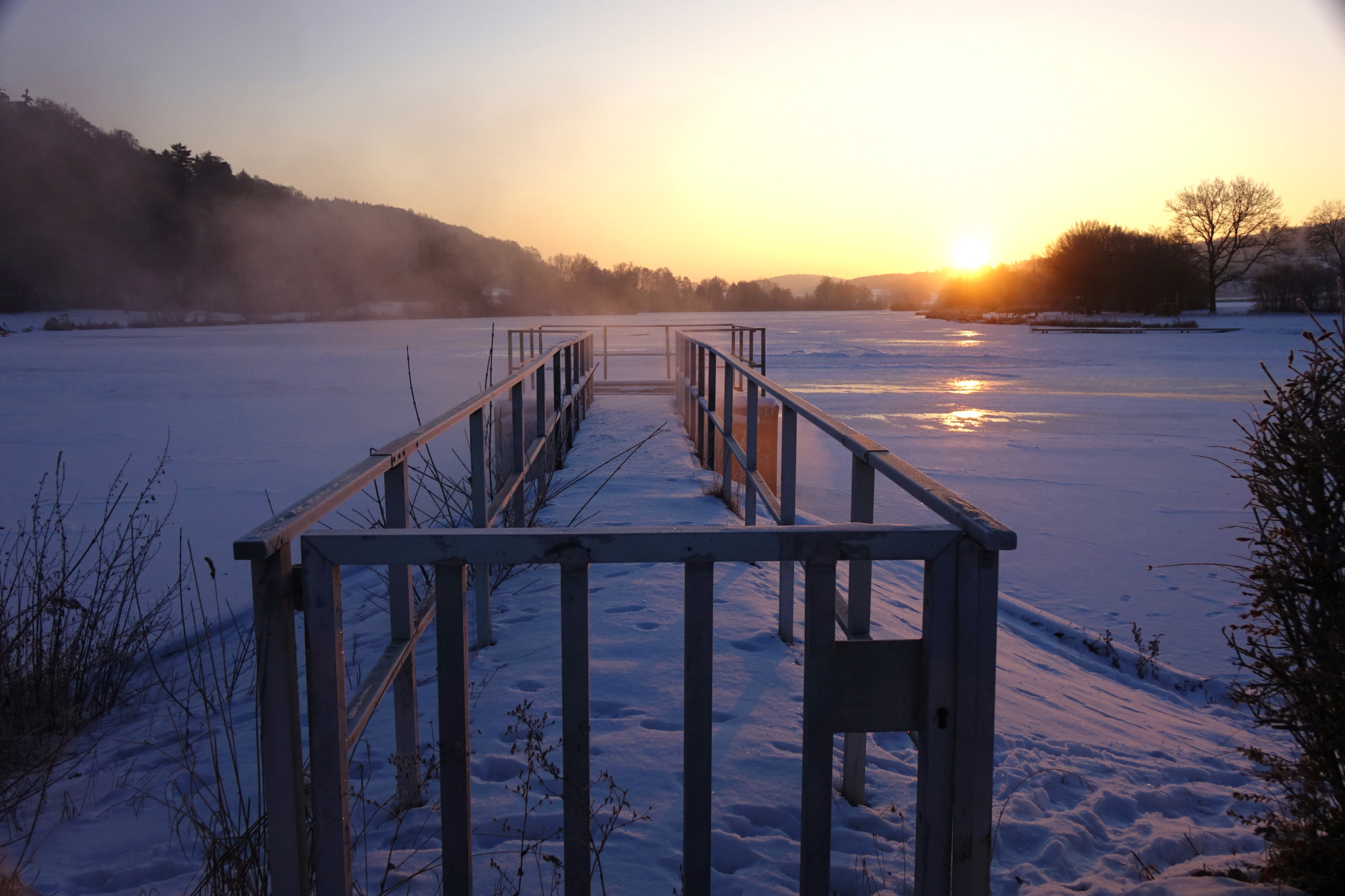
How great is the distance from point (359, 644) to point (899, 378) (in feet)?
61.6

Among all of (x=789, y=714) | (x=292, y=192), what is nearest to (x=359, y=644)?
(x=789, y=714)

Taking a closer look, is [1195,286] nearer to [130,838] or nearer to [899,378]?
[899,378]

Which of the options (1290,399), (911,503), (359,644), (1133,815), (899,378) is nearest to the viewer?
(1290,399)

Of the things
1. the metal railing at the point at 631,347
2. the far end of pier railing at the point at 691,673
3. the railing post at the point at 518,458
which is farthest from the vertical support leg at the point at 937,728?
the metal railing at the point at 631,347

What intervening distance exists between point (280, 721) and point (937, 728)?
112cm

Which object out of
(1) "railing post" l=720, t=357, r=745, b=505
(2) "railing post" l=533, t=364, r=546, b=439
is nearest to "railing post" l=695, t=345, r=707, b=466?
(1) "railing post" l=720, t=357, r=745, b=505

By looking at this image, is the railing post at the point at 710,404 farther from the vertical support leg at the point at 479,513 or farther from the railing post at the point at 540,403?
the vertical support leg at the point at 479,513

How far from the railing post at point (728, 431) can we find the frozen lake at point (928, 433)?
202 cm

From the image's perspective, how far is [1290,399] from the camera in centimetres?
221

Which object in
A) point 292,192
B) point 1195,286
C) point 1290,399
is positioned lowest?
point 1290,399

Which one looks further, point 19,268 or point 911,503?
point 19,268

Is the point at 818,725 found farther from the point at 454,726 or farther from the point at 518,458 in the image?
the point at 518,458

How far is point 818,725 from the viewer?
1565 millimetres

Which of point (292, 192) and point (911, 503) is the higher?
point (292, 192)
